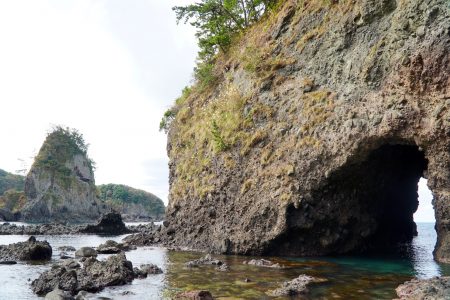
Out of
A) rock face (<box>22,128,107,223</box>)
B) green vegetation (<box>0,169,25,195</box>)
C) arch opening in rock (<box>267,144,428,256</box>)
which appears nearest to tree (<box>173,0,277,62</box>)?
arch opening in rock (<box>267,144,428,256</box>)

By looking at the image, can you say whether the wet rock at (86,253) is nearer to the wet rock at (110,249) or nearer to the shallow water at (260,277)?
the wet rock at (110,249)

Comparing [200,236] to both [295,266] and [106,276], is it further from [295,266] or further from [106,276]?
[106,276]

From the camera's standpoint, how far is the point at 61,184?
370 ft

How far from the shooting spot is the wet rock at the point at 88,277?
13.5 meters

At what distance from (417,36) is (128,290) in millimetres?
16401

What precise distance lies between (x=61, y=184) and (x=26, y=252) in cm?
9655

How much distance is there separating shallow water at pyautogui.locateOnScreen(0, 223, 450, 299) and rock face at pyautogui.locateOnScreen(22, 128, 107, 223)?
90.4 m

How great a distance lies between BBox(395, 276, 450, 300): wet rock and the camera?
10930mm

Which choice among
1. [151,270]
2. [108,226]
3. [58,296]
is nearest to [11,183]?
[108,226]

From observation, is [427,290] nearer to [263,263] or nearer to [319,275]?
[319,275]

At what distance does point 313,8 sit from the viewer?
25.6 metres

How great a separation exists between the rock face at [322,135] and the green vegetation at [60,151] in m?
94.5

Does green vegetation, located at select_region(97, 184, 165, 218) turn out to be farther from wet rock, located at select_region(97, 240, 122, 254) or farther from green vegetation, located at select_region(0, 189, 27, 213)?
wet rock, located at select_region(97, 240, 122, 254)

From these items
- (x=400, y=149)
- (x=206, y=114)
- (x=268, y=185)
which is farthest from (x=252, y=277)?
(x=206, y=114)
